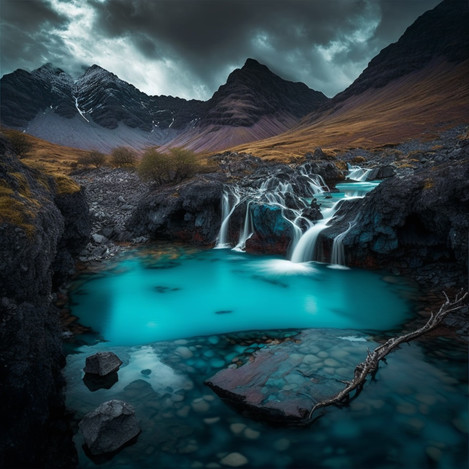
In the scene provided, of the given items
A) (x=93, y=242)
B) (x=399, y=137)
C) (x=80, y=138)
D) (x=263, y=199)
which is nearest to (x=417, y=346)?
(x=263, y=199)

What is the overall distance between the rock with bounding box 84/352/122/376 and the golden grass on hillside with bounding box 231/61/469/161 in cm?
6226

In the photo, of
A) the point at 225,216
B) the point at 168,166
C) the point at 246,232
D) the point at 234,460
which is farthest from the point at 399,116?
the point at 234,460

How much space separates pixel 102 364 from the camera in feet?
23.8

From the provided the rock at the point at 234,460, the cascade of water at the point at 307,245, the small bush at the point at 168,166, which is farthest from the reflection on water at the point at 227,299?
the small bush at the point at 168,166

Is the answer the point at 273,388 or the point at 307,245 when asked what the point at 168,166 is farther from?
the point at 273,388

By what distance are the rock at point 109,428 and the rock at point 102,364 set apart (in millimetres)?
1773

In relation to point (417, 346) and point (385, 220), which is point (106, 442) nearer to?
point (417, 346)

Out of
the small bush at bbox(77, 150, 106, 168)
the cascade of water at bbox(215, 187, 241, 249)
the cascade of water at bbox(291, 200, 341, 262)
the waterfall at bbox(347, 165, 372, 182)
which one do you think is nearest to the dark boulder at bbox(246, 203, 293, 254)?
the cascade of water at bbox(291, 200, 341, 262)

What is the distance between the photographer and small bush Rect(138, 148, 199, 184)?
1208 inches

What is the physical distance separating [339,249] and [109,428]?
14268 mm

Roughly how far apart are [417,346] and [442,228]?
22.6ft

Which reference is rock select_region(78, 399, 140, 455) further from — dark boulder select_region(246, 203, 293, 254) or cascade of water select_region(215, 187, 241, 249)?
cascade of water select_region(215, 187, 241, 249)

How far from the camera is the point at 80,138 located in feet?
652

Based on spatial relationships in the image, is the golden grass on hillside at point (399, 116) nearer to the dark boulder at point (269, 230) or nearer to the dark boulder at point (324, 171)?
the dark boulder at point (324, 171)
